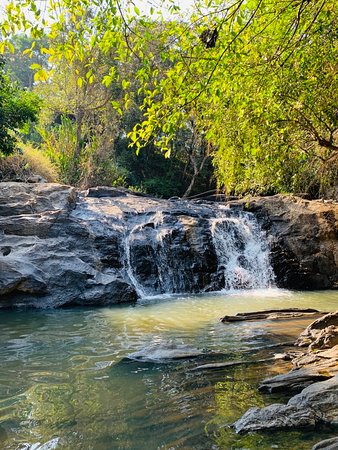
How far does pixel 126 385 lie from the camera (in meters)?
4.46

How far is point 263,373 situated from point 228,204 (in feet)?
38.6

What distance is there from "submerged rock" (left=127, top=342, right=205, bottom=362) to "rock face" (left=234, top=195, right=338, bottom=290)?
28.6 feet

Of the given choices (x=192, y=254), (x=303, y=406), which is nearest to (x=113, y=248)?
(x=192, y=254)

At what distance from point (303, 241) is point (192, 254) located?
3929mm

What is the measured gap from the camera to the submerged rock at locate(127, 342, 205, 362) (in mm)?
5332

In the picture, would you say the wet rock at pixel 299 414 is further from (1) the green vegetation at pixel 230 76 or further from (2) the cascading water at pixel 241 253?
(2) the cascading water at pixel 241 253

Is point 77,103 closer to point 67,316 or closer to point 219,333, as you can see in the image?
point 67,316

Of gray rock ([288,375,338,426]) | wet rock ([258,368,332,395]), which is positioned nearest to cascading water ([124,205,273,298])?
wet rock ([258,368,332,395])

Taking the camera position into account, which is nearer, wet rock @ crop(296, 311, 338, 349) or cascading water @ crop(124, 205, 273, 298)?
wet rock @ crop(296, 311, 338, 349)

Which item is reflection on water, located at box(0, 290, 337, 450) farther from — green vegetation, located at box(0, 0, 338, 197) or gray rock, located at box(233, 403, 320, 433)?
green vegetation, located at box(0, 0, 338, 197)

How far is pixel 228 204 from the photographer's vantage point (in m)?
16.1

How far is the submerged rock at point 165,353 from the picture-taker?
5332 millimetres

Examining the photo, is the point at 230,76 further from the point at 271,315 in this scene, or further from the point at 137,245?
the point at 137,245

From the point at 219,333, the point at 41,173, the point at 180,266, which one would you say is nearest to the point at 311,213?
the point at 180,266
